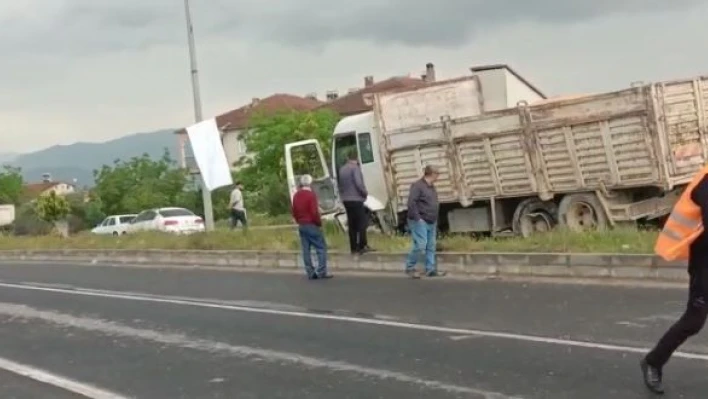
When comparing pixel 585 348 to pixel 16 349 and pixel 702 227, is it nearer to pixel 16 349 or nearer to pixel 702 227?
pixel 702 227

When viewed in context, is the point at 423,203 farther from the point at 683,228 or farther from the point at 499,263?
the point at 683,228

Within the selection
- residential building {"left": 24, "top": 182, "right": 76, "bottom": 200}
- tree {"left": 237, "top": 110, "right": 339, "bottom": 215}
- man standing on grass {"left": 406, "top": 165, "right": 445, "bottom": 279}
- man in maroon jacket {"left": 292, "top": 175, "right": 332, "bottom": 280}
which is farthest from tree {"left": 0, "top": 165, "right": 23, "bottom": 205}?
man standing on grass {"left": 406, "top": 165, "right": 445, "bottom": 279}

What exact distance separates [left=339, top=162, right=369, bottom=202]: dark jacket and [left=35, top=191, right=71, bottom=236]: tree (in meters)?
27.4

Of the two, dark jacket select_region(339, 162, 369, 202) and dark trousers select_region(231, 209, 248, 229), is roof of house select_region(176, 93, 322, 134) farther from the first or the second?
dark jacket select_region(339, 162, 369, 202)

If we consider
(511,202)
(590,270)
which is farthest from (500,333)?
(511,202)

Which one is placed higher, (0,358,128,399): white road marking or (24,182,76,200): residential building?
(24,182,76,200): residential building

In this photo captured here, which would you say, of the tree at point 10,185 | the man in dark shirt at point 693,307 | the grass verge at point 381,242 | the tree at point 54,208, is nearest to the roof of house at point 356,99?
the tree at point 10,185

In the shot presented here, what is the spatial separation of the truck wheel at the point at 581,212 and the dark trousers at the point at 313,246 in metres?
4.41

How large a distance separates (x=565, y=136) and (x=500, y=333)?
8641 mm

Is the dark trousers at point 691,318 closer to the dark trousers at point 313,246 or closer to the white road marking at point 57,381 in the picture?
the white road marking at point 57,381

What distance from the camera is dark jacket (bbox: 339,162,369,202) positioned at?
1780cm

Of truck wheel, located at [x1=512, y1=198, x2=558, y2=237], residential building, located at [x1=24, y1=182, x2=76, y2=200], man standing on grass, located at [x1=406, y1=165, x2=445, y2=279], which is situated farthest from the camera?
residential building, located at [x1=24, y1=182, x2=76, y2=200]

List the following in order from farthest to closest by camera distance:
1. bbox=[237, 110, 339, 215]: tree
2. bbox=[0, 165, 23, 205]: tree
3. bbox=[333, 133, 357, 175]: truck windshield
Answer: bbox=[0, 165, 23, 205]: tree
bbox=[237, 110, 339, 215]: tree
bbox=[333, 133, 357, 175]: truck windshield

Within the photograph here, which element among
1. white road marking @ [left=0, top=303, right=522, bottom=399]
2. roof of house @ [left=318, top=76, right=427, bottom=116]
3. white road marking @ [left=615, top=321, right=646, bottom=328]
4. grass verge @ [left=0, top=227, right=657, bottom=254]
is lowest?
white road marking @ [left=615, top=321, right=646, bottom=328]
